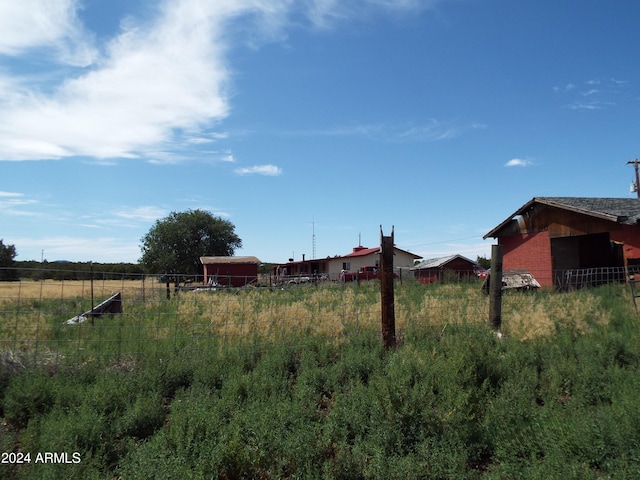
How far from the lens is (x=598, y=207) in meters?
19.3

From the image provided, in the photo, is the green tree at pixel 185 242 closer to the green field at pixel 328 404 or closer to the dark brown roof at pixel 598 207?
the dark brown roof at pixel 598 207

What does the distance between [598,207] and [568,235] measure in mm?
1703

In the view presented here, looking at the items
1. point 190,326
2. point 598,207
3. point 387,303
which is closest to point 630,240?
point 598,207

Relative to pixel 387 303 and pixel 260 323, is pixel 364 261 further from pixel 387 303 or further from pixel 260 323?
pixel 387 303

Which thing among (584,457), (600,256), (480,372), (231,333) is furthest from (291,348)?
(600,256)

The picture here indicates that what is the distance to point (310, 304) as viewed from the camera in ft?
32.9

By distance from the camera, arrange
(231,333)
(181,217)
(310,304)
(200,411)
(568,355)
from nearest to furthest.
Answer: (200,411) → (568,355) → (231,333) → (310,304) → (181,217)

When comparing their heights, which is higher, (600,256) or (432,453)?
(600,256)

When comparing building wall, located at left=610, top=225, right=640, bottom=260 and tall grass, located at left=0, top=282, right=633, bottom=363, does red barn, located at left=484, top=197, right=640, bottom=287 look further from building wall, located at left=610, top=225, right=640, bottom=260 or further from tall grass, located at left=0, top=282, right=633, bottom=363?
tall grass, located at left=0, top=282, right=633, bottom=363

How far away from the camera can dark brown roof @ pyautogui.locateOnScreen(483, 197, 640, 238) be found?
56.2ft

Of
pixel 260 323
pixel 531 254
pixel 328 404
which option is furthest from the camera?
pixel 531 254

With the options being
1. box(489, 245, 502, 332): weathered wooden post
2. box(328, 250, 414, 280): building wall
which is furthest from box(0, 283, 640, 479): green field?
box(328, 250, 414, 280): building wall

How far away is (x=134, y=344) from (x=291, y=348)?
2.58 metres

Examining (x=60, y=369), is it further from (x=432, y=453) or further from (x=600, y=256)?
(x=600, y=256)
